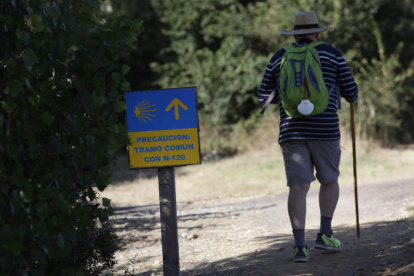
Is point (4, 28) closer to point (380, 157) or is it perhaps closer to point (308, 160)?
point (308, 160)

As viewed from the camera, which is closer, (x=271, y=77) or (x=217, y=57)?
(x=271, y=77)

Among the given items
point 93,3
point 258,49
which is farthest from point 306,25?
point 258,49

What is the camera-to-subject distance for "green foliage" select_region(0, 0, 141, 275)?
2590 mm

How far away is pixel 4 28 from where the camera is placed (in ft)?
9.39

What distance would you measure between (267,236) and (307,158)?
1.81 m

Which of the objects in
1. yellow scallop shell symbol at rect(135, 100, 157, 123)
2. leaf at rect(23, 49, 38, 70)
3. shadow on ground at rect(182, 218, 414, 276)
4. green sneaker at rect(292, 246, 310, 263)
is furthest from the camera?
green sneaker at rect(292, 246, 310, 263)

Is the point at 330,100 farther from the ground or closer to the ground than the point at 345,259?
farther from the ground

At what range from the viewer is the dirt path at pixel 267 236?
4.27 m

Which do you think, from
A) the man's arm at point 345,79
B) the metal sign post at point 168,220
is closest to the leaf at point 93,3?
the metal sign post at point 168,220

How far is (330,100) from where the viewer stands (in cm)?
430

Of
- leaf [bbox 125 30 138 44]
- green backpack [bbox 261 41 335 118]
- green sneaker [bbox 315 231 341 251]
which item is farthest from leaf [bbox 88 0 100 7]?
green sneaker [bbox 315 231 341 251]

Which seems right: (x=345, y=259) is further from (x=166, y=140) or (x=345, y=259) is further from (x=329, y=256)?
(x=166, y=140)

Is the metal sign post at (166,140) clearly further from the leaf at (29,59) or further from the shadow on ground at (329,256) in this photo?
the leaf at (29,59)

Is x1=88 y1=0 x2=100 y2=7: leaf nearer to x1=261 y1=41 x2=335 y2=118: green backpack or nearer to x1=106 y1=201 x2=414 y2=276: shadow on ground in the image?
x1=261 y1=41 x2=335 y2=118: green backpack
